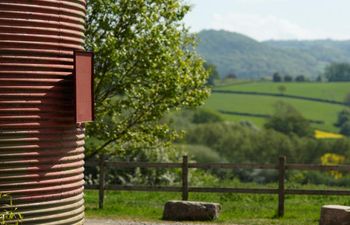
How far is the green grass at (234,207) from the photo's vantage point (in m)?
16.9

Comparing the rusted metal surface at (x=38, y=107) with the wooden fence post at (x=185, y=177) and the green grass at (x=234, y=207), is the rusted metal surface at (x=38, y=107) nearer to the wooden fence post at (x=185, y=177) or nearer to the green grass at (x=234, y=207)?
the green grass at (x=234, y=207)

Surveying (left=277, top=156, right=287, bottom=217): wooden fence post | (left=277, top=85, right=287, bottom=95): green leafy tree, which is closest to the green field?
(left=277, top=85, right=287, bottom=95): green leafy tree

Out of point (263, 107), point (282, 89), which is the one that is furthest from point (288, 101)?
point (282, 89)

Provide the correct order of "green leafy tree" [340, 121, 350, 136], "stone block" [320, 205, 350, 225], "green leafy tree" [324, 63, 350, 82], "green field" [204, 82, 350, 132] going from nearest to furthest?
"stone block" [320, 205, 350, 225]
"green leafy tree" [340, 121, 350, 136]
"green field" [204, 82, 350, 132]
"green leafy tree" [324, 63, 350, 82]

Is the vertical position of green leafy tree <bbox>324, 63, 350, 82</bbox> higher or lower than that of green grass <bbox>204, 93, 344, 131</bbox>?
higher

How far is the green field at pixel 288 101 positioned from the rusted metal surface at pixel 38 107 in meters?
93.4

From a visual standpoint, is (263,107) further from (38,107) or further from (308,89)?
(38,107)

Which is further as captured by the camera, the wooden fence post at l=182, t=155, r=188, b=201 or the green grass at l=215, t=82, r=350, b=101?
the green grass at l=215, t=82, r=350, b=101

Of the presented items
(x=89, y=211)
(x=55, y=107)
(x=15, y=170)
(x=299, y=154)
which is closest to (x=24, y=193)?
(x=15, y=170)

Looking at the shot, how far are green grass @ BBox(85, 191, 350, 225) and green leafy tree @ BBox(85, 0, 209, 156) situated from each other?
1732 mm

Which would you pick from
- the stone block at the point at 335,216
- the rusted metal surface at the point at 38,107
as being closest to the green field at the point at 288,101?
the stone block at the point at 335,216

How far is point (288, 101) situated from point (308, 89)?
15.4m

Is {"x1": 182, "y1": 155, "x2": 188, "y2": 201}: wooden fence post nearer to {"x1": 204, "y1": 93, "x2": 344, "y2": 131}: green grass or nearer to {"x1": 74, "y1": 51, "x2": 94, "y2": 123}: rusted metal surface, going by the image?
{"x1": 74, "y1": 51, "x2": 94, "y2": 123}: rusted metal surface

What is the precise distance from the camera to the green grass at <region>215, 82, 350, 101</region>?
128125mm
